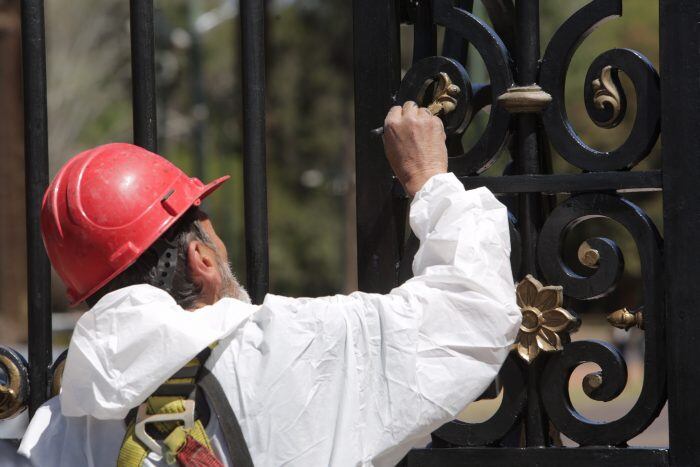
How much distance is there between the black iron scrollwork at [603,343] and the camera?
2381mm

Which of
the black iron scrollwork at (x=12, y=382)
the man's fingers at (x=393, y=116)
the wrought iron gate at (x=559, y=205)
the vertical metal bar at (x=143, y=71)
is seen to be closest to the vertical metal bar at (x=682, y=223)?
the wrought iron gate at (x=559, y=205)

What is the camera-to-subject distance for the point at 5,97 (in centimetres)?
1409

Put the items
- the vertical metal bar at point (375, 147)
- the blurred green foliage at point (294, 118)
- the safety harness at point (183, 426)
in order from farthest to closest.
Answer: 1. the blurred green foliage at point (294, 118)
2. the vertical metal bar at point (375, 147)
3. the safety harness at point (183, 426)

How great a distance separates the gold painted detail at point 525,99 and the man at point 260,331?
194 millimetres

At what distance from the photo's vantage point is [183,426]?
2.13 metres

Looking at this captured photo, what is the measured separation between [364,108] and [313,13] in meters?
30.6

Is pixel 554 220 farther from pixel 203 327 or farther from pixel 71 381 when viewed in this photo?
pixel 71 381

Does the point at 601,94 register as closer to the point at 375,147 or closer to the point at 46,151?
the point at 375,147

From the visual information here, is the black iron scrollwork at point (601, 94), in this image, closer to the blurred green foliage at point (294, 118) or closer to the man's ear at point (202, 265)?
the man's ear at point (202, 265)

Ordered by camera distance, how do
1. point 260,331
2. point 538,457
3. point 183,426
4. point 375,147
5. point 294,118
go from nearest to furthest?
point 183,426 → point 260,331 → point 538,457 → point 375,147 → point 294,118

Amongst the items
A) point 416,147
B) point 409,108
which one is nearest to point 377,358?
point 416,147

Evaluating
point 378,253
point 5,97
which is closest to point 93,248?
point 378,253

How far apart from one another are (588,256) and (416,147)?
45cm

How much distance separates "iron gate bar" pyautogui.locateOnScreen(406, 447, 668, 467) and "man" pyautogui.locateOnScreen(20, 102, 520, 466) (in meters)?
0.26
